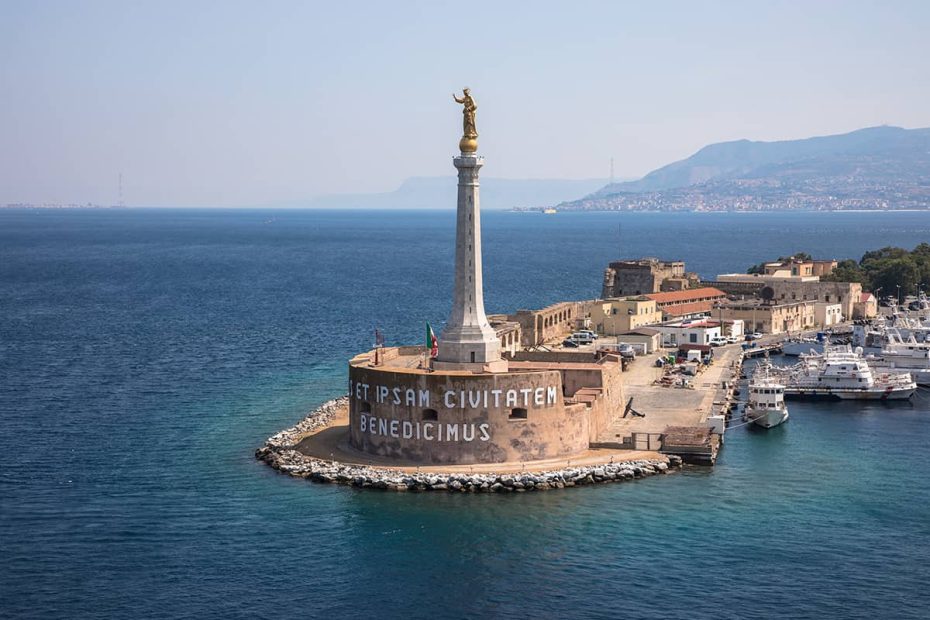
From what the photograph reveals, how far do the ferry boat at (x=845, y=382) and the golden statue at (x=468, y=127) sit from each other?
100.0 ft

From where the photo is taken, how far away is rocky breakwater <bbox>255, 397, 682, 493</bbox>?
179ft

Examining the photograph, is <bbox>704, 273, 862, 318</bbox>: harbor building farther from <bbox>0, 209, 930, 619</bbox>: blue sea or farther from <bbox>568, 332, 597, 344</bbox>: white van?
<bbox>0, 209, 930, 619</bbox>: blue sea

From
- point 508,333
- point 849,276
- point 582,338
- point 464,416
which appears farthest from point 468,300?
point 849,276

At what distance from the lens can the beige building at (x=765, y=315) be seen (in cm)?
10769

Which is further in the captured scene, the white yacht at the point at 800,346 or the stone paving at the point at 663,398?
the white yacht at the point at 800,346

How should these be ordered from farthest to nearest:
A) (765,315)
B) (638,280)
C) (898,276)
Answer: (898,276), (638,280), (765,315)

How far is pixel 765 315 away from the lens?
107688 mm

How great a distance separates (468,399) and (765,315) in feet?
185

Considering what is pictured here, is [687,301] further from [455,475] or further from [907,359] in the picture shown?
[455,475]

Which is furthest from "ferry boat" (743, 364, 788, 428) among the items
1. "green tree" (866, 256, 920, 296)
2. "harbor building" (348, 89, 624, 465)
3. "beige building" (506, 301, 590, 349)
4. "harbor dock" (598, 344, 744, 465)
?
A: "green tree" (866, 256, 920, 296)

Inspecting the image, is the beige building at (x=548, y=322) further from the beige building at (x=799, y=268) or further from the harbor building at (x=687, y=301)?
the beige building at (x=799, y=268)

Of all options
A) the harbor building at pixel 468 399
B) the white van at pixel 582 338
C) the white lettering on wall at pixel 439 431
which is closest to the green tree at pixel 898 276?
the white van at pixel 582 338

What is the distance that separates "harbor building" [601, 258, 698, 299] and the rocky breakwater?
61.3 m

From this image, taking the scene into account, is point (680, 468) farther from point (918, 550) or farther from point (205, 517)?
point (205, 517)
